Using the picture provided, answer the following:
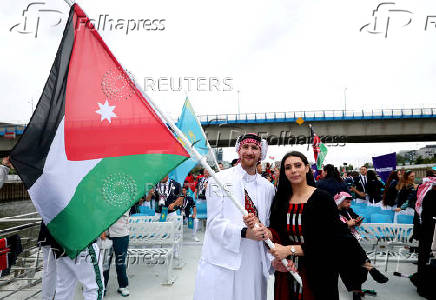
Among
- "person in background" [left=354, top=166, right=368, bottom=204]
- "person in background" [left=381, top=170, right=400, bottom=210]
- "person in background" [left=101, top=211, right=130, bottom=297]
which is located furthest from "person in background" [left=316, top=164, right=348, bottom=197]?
"person in background" [left=354, top=166, right=368, bottom=204]

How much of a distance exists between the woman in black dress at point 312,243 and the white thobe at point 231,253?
21 cm

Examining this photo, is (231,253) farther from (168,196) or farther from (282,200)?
(168,196)

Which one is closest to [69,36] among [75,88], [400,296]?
[75,88]

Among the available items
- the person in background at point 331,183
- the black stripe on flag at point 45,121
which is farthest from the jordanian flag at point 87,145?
the person in background at point 331,183

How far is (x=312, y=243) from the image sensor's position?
7.82 feet

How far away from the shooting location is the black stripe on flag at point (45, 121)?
224cm

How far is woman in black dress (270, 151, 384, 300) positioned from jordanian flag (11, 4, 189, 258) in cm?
103

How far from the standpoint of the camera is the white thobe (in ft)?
8.41

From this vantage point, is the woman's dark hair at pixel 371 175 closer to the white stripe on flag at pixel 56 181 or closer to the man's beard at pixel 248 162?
the man's beard at pixel 248 162

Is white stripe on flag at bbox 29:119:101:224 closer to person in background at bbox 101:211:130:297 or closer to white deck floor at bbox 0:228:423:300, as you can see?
person in background at bbox 101:211:130:297

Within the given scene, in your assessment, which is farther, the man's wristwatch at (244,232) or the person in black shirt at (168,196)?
the person in black shirt at (168,196)

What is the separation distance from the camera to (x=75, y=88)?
2393mm

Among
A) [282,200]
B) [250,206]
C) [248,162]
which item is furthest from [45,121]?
[282,200]

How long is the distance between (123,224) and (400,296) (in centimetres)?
420
